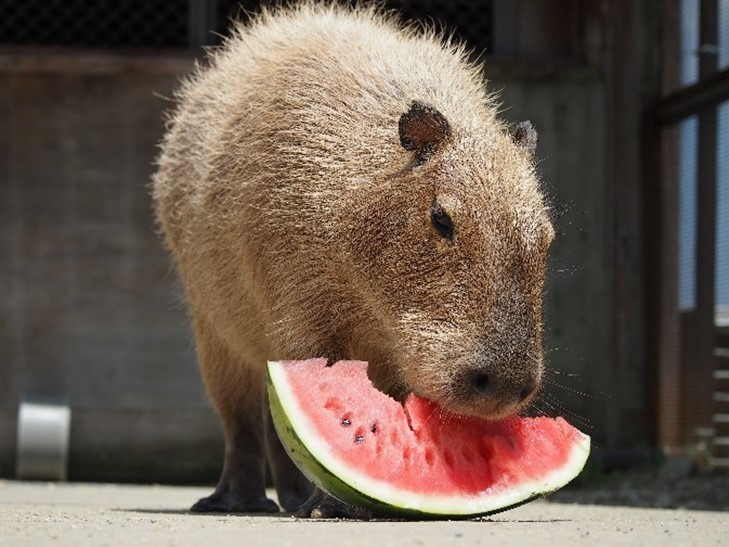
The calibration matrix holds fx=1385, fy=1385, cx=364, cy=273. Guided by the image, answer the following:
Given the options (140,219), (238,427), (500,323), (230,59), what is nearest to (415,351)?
(500,323)

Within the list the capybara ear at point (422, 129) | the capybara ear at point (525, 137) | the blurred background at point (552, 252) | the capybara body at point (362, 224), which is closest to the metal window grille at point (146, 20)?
the blurred background at point (552, 252)

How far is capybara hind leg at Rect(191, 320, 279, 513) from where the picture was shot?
6.43 m

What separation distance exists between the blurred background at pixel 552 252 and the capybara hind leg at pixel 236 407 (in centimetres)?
219

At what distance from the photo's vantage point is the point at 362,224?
4941mm

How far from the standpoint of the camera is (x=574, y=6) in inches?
383

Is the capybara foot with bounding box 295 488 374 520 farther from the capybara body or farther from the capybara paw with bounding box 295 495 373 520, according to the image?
the capybara body

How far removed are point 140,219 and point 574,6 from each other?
3.37m

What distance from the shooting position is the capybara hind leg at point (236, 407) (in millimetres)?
6434

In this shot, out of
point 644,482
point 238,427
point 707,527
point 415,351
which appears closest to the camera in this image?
point 707,527

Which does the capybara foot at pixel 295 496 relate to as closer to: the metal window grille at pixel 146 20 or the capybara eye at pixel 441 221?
the capybara eye at pixel 441 221

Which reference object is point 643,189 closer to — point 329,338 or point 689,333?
point 689,333

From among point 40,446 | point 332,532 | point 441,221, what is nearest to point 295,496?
point 441,221

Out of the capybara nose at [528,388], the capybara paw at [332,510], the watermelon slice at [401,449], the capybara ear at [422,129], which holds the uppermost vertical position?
the capybara ear at [422,129]

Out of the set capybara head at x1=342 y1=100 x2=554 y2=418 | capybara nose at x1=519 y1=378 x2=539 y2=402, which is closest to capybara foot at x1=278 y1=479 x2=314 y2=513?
capybara head at x1=342 y1=100 x2=554 y2=418
